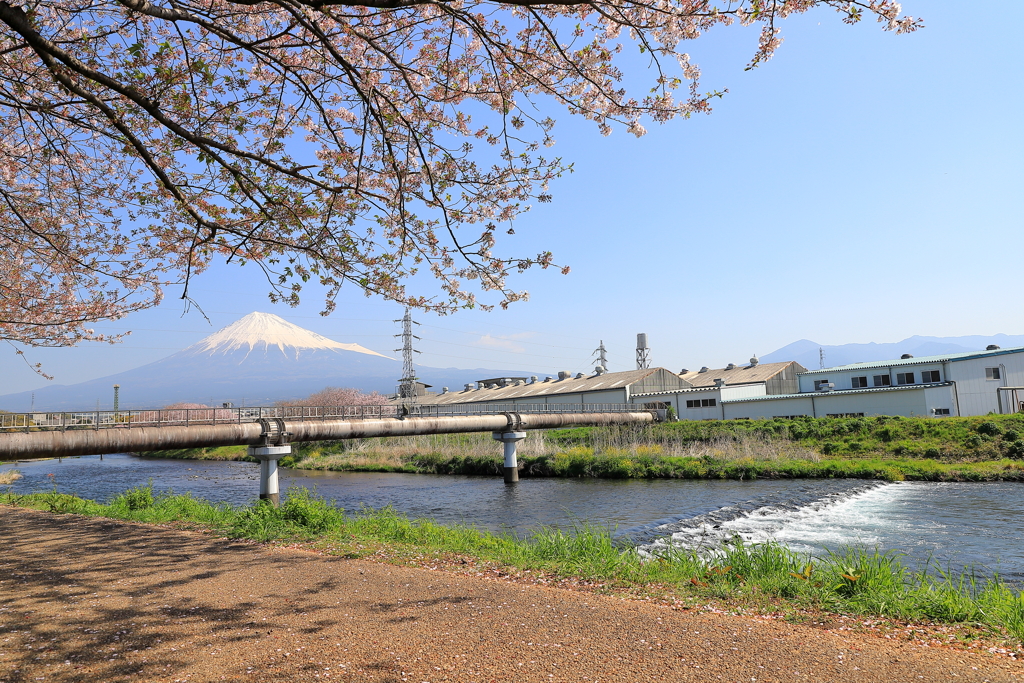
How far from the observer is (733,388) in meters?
50.1

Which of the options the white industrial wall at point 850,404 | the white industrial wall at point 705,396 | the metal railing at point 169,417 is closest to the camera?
the metal railing at point 169,417

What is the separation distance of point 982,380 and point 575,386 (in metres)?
35.0

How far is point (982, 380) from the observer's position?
122 ft

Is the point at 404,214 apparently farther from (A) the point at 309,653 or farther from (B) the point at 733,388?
(B) the point at 733,388

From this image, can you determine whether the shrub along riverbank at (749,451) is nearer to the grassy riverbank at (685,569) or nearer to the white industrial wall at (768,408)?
the white industrial wall at (768,408)

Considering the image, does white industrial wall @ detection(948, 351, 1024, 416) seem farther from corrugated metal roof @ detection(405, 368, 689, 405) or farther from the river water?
corrugated metal roof @ detection(405, 368, 689, 405)

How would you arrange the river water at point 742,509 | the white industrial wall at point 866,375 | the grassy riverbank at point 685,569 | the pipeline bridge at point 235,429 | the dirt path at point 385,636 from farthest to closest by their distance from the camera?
the white industrial wall at point 866,375 < the pipeline bridge at point 235,429 < the river water at point 742,509 < the grassy riverbank at point 685,569 < the dirt path at point 385,636

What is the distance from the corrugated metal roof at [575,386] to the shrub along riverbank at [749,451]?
10.7 metres

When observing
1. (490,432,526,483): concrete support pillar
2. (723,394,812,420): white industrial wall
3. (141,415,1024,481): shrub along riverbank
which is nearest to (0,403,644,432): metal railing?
(490,432,526,483): concrete support pillar

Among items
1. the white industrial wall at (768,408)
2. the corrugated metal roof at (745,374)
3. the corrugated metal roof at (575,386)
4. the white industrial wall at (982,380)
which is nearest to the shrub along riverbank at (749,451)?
the white industrial wall at (768,408)

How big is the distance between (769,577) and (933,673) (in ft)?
11.6

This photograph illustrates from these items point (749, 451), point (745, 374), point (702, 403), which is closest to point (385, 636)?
point (749, 451)

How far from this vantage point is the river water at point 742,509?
15430mm

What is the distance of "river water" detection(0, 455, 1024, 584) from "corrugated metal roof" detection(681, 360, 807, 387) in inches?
1075
